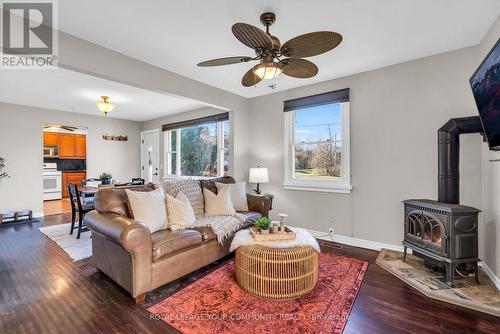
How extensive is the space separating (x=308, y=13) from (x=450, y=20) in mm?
1356

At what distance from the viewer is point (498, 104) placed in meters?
1.75

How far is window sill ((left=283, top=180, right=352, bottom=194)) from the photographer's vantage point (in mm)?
3580

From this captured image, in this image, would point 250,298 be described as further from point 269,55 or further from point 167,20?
point 167,20

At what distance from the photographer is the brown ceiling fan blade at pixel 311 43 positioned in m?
1.66

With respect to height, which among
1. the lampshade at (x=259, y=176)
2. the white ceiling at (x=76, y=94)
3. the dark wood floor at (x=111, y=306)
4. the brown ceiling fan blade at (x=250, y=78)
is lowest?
the dark wood floor at (x=111, y=306)

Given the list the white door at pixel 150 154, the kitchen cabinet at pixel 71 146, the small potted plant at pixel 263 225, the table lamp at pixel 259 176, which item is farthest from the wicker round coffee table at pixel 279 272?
the kitchen cabinet at pixel 71 146

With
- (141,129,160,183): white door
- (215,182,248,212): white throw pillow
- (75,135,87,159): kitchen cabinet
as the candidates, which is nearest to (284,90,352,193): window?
(215,182,248,212): white throw pillow

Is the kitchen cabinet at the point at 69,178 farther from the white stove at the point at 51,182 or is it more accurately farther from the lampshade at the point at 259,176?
the lampshade at the point at 259,176

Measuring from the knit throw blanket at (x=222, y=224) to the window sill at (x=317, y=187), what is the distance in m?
1.31

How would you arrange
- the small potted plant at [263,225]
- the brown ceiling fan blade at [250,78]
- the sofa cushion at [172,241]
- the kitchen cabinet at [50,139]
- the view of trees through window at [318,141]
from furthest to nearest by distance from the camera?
the kitchen cabinet at [50,139] < the view of trees through window at [318,141] < the small potted plant at [263,225] < the brown ceiling fan blade at [250,78] < the sofa cushion at [172,241]

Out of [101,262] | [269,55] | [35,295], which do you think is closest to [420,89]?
[269,55]

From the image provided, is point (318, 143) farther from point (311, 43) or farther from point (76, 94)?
point (76, 94)

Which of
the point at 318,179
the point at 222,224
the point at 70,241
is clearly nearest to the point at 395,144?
the point at 318,179

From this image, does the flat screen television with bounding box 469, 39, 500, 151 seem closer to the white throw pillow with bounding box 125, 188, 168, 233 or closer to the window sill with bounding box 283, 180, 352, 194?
the window sill with bounding box 283, 180, 352, 194
